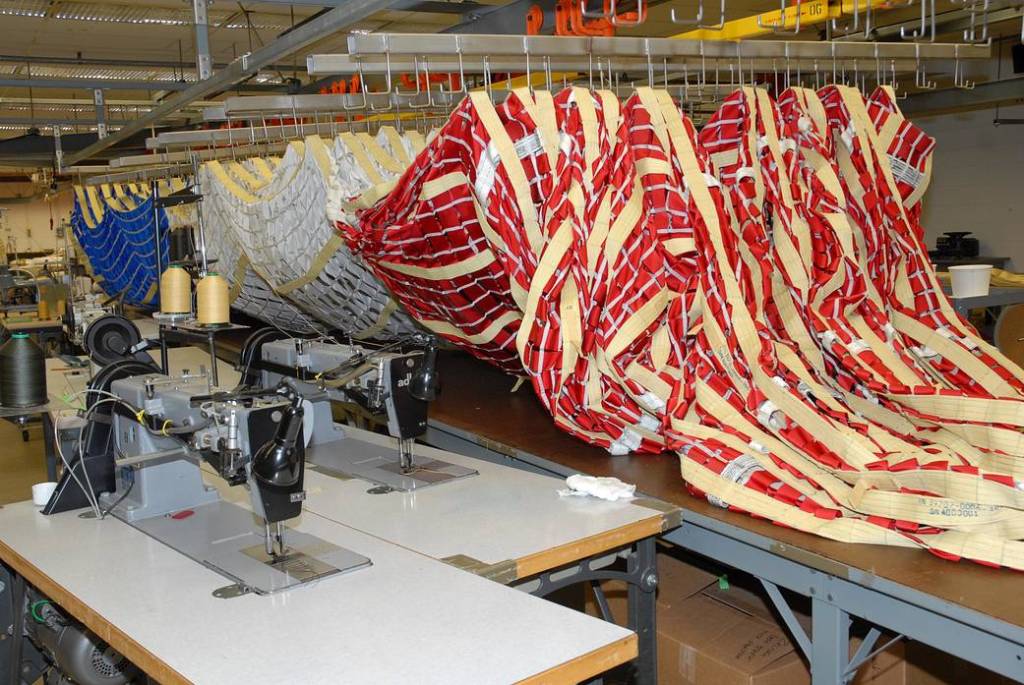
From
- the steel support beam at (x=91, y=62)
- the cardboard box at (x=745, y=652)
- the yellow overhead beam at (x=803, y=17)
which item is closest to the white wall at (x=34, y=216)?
the steel support beam at (x=91, y=62)

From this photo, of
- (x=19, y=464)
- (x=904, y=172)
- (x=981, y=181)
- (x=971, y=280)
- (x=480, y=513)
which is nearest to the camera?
(x=480, y=513)

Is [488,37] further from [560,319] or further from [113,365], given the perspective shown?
[113,365]

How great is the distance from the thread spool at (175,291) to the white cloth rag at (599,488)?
1433 millimetres

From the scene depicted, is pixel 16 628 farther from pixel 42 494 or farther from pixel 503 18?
pixel 503 18

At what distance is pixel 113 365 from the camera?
8.52 ft

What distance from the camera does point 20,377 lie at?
3.15 meters

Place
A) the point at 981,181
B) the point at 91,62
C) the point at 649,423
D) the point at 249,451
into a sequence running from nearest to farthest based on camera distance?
the point at 249,451
the point at 649,423
the point at 91,62
the point at 981,181

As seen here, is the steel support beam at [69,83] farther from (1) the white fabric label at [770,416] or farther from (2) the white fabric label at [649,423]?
(1) the white fabric label at [770,416]

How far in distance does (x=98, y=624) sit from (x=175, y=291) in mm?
1499

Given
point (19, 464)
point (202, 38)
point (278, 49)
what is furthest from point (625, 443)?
point (19, 464)

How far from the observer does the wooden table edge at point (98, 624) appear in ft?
5.31

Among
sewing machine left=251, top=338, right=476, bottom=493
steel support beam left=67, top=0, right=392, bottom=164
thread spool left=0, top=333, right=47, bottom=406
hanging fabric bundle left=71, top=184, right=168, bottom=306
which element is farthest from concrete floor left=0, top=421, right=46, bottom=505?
sewing machine left=251, top=338, right=476, bottom=493

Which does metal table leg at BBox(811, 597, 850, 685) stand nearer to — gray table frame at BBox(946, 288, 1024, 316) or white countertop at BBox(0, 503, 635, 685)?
white countertop at BBox(0, 503, 635, 685)

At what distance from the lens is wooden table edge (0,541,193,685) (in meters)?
1.62
